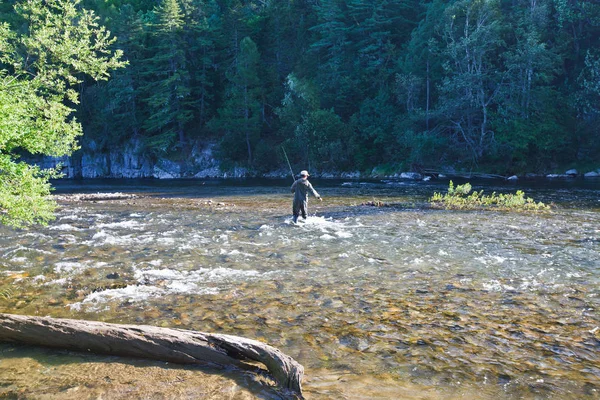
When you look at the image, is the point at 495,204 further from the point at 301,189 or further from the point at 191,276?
the point at 191,276

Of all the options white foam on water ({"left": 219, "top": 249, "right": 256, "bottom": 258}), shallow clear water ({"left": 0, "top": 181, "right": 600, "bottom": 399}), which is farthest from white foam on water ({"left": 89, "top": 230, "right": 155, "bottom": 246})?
white foam on water ({"left": 219, "top": 249, "right": 256, "bottom": 258})

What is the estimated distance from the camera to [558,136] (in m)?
42.1

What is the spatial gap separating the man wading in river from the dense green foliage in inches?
310

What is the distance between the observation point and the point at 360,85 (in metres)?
56.0

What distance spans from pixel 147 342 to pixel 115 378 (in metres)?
0.58

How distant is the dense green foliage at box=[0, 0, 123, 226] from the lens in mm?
7984

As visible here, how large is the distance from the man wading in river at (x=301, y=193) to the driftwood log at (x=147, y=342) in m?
11.7

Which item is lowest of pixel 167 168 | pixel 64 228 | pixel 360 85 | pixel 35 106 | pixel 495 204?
pixel 64 228

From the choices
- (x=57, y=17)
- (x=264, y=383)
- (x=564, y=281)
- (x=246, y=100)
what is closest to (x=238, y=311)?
(x=264, y=383)

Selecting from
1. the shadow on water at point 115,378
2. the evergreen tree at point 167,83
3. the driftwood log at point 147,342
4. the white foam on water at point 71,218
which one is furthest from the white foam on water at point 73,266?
the evergreen tree at point 167,83

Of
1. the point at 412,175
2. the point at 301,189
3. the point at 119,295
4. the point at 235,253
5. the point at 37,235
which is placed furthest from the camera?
the point at 412,175

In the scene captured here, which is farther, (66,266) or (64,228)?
(64,228)

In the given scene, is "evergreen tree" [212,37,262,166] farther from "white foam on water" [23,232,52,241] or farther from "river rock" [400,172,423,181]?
"white foam on water" [23,232,52,241]

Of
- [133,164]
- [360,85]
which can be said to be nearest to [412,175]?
[360,85]
